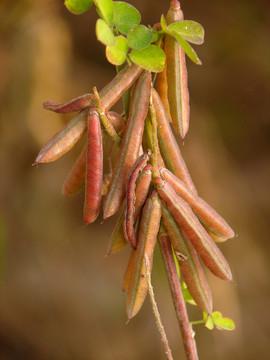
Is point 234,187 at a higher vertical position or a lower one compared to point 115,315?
higher

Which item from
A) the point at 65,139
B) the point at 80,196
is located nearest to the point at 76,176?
the point at 65,139

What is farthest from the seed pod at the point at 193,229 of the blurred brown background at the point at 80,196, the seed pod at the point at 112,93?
the blurred brown background at the point at 80,196

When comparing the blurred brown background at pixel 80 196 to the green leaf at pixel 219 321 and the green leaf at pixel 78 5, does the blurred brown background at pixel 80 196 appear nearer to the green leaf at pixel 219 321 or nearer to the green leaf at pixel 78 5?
the green leaf at pixel 219 321

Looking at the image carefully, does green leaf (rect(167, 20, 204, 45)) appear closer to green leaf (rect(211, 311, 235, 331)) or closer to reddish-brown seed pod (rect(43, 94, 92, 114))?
reddish-brown seed pod (rect(43, 94, 92, 114))

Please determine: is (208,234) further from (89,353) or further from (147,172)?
(89,353)

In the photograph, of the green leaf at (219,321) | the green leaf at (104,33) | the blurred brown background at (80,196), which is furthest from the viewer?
the blurred brown background at (80,196)

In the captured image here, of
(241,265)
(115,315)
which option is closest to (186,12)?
(241,265)

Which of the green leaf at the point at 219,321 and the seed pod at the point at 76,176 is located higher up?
the seed pod at the point at 76,176
